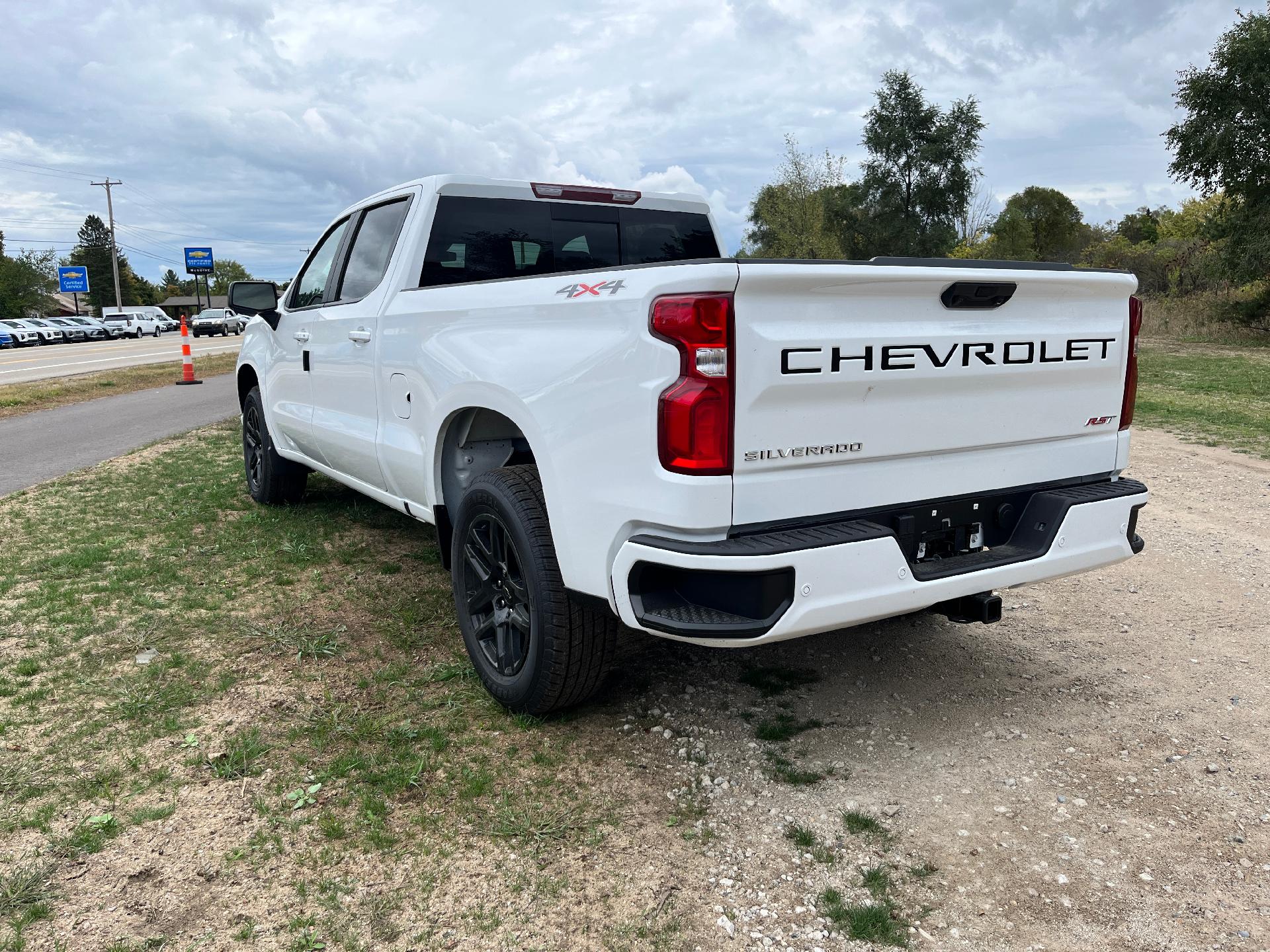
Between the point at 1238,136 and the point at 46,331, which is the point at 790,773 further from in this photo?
the point at 46,331

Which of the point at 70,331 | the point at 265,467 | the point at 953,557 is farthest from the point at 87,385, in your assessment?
the point at 70,331

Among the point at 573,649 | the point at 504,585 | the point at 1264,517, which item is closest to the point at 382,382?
the point at 504,585

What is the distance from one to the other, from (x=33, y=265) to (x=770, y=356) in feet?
384

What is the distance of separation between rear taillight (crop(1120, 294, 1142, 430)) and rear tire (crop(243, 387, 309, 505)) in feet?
16.9

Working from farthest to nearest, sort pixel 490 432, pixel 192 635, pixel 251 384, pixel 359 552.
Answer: pixel 251 384 < pixel 359 552 < pixel 192 635 < pixel 490 432

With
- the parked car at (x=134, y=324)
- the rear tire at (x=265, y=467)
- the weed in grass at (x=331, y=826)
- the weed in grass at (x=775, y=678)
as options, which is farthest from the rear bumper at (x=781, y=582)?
the parked car at (x=134, y=324)

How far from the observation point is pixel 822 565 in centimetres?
264

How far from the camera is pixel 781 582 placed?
2613 mm

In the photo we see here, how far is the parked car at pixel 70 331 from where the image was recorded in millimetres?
48656

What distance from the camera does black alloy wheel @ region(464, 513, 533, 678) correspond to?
A: 339 centimetres

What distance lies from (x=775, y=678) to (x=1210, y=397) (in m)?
11.7

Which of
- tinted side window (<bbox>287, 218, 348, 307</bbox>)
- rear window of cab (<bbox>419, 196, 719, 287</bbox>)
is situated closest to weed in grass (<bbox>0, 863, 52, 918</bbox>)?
rear window of cab (<bbox>419, 196, 719, 287</bbox>)

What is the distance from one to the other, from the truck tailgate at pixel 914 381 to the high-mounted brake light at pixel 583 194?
7.71ft

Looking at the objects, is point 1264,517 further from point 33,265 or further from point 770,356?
point 33,265
